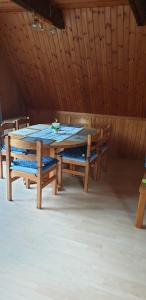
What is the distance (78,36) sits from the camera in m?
3.43

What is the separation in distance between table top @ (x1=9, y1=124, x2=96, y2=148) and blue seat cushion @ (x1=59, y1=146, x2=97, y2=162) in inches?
9.1

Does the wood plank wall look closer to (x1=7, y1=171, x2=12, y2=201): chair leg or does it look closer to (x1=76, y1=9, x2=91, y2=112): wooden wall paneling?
(x1=76, y1=9, x2=91, y2=112): wooden wall paneling

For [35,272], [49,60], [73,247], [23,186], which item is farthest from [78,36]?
[35,272]

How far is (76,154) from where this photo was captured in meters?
3.12

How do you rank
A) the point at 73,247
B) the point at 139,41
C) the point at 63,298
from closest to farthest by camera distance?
the point at 63,298
the point at 73,247
the point at 139,41

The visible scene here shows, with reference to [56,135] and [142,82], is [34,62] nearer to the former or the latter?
[56,135]

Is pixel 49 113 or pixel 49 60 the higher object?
pixel 49 60

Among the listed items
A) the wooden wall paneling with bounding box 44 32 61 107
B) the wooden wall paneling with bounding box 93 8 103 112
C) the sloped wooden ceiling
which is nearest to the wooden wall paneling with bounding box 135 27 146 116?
the sloped wooden ceiling

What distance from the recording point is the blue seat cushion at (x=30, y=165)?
258cm

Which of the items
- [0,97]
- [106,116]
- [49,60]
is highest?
[49,60]

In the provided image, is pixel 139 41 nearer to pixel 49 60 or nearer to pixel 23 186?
pixel 49 60

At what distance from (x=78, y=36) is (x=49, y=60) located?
76cm

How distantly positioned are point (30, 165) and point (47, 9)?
1.97m

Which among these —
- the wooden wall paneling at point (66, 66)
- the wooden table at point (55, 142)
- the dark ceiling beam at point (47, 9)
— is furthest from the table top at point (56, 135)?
the dark ceiling beam at point (47, 9)
